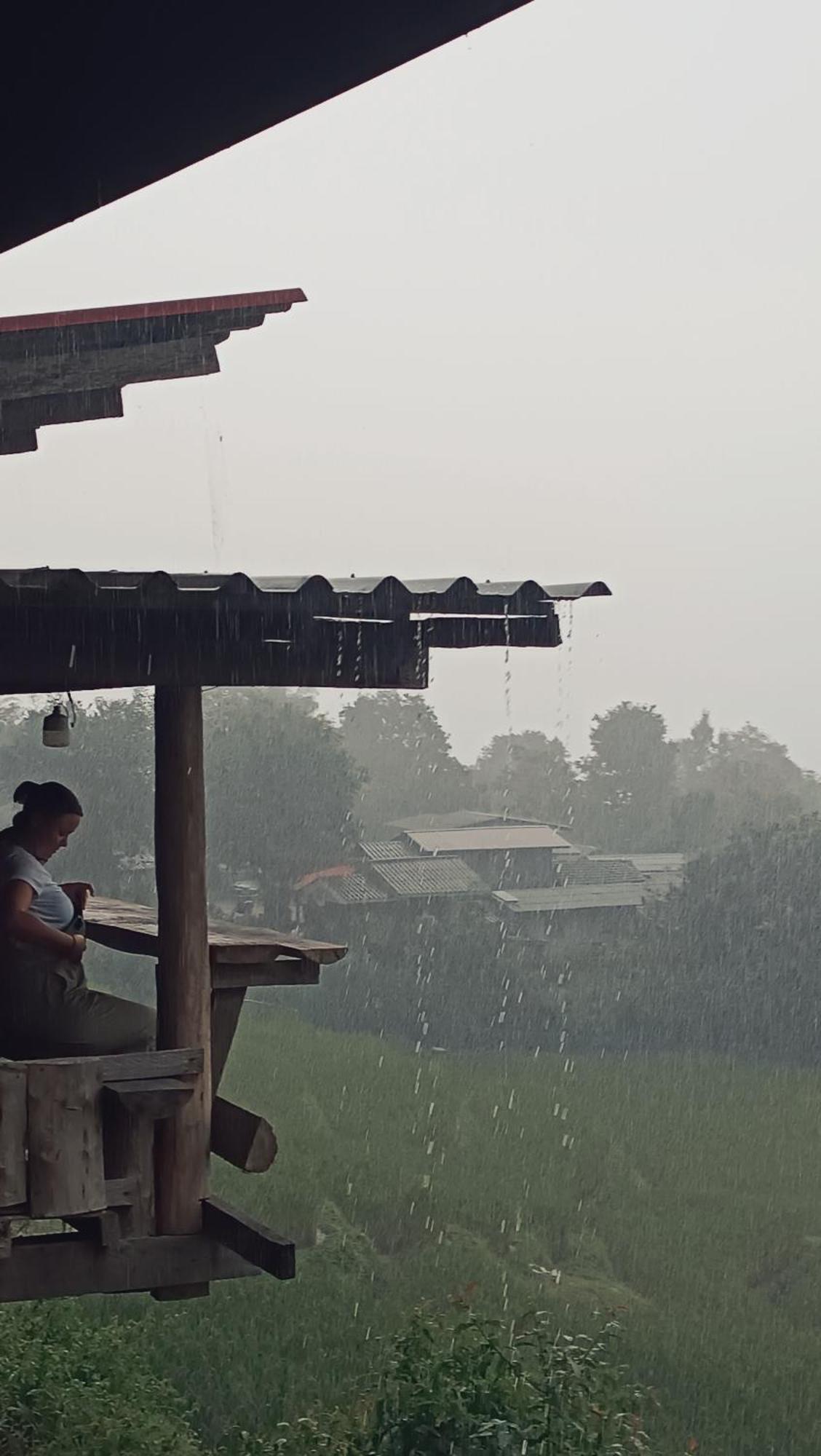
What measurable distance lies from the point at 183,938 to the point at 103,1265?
2.57 feet

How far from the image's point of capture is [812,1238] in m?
18.3

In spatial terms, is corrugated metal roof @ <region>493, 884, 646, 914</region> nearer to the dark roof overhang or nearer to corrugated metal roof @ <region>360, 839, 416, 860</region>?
corrugated metal roof @ <region>360, 839, 416, 860</region>

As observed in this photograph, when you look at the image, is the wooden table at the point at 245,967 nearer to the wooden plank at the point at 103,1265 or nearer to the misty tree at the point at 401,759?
the wooden plank at the point at 103,1265

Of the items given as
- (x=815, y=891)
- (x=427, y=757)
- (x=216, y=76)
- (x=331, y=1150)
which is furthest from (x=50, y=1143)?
(x=427, y=757)

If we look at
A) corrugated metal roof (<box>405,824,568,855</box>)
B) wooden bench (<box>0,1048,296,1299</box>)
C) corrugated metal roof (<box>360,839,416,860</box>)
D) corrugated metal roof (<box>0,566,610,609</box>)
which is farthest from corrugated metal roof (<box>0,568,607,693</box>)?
corrugated metal roof (<box>405,824,568,855</box>)

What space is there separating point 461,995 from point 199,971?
23.8 meters

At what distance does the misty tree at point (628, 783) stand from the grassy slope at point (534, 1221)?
21.0m

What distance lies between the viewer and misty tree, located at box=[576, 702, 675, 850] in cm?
4650

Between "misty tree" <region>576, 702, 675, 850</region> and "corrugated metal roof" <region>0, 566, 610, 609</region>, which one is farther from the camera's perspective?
"misty tree" <region>576, 702, 675, 850</region>

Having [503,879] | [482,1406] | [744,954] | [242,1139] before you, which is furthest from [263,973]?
[503,879]

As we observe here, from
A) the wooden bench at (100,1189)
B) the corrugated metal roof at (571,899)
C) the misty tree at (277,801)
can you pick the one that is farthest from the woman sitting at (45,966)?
the misty tree at (277,801)

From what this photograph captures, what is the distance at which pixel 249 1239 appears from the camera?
3.77m

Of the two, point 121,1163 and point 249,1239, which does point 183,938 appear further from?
point 249,1239

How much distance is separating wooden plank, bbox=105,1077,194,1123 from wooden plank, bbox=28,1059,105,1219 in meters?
0.06
